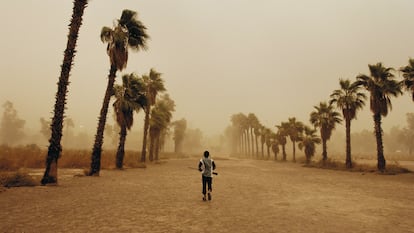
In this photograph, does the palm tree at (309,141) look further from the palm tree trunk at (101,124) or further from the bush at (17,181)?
the bush at (17,181)

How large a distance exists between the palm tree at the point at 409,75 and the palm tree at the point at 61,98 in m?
27.7

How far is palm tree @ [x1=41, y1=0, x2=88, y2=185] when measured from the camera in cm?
1316

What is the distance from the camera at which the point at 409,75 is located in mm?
24656

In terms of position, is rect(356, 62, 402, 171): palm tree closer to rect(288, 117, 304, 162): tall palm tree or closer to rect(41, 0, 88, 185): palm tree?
rect(288, 117, 304, 162): tall palm tree

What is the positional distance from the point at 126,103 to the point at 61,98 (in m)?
10.4

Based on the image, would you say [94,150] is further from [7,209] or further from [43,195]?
[7,209]

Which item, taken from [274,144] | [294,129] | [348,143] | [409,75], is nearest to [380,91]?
[409,75]

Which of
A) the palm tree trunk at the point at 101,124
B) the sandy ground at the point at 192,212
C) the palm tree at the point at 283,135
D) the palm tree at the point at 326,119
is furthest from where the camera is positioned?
the palm tree at the point at 283,135

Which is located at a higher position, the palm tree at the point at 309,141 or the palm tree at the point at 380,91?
the palm tree at the point at 380,91

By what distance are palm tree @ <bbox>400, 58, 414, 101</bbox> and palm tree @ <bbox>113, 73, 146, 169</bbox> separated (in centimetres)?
2537

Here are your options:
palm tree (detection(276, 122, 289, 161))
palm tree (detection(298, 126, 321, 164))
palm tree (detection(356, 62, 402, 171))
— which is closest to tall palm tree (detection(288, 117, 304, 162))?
palm tree (detection(276, 122, 289, 161))

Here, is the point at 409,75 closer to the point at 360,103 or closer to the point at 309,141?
the point at 360,103

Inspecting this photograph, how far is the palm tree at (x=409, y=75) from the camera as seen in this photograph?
2445 centimetres

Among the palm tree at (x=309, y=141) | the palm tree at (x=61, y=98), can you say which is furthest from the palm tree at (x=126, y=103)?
the palm tree at (x=309, y=141)
